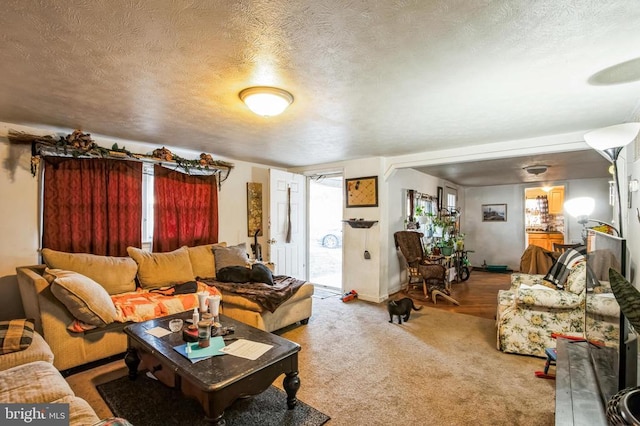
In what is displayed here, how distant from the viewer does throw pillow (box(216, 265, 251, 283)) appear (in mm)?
3652

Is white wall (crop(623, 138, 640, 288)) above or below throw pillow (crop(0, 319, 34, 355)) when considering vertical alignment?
above

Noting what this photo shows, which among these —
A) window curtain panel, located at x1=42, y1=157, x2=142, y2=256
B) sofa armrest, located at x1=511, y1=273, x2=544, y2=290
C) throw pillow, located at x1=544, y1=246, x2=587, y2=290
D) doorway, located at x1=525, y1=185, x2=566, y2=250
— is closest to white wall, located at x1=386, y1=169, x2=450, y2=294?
sofa armrest, located at x1=511, y1=273, x2=544, y2=290

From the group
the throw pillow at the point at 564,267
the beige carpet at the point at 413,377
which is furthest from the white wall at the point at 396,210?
the throw pillow at the point at 564,267

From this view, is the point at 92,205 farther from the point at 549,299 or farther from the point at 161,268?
the point at 549,299

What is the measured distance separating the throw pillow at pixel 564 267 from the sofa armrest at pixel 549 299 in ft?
1.27

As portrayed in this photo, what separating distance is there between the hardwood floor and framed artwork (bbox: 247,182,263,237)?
2.59 m

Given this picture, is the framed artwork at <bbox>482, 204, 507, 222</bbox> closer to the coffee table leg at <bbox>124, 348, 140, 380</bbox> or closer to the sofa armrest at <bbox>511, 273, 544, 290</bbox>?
the sofa armrest at <bbox>511, 273, 544, 290</bbox>

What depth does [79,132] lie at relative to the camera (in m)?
3.16

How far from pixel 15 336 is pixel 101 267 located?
112 cm

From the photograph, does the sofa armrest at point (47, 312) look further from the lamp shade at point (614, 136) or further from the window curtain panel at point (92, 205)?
the lamp shade at point (614, 136)

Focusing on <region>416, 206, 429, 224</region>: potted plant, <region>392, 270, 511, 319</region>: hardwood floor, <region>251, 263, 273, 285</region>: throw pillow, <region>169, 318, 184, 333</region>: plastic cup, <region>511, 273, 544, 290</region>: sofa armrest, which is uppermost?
<region>416, 206, 429, 224</region>: potted plant

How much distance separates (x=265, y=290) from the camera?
131 inches

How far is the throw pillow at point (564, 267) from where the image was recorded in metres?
3.16

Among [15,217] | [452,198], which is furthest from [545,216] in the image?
[15,217]
